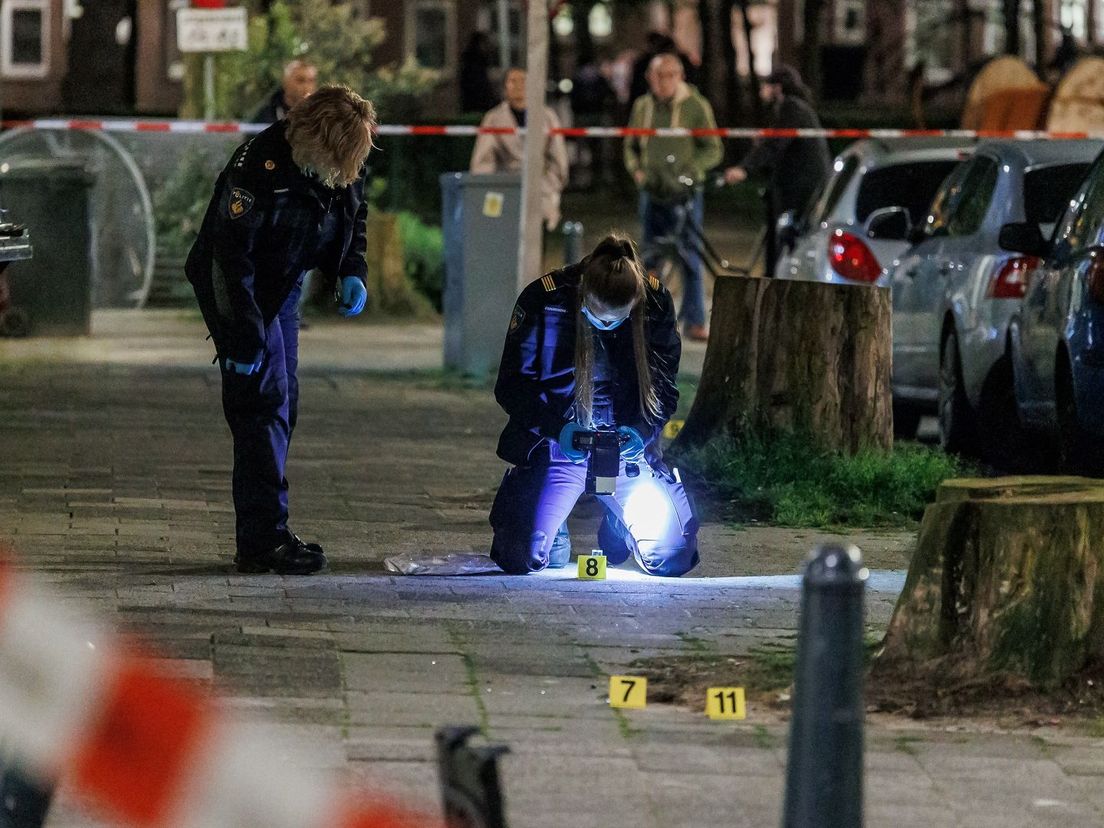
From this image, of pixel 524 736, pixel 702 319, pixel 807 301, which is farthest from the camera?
pixel 702 319

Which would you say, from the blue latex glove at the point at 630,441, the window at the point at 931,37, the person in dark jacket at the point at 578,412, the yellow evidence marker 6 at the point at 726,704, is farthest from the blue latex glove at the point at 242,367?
the window at the point at 931,37

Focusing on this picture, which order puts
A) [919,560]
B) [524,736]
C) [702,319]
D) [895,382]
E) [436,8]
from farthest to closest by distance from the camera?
[436,8], [702,319], [895,382], [919,560], [524,736]

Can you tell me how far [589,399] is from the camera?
8562 mm

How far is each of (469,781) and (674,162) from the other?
14.1 m

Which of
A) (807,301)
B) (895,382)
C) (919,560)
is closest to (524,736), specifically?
(919,560)

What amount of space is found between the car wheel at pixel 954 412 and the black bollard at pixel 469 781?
8093 mm

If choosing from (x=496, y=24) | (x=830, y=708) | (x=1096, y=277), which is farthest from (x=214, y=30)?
(x=496, y=24)

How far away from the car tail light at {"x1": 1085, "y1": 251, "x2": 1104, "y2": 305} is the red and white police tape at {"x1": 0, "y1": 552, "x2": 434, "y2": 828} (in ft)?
20.6

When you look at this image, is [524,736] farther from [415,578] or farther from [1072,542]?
[415,578]

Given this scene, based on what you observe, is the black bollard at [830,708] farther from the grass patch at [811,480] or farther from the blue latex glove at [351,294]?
the grass patch at [811,480]

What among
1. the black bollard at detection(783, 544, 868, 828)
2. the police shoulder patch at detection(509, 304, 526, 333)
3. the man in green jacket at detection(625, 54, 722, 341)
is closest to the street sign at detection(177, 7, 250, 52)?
the man in green jacket at detection(625, 54, 722, 341)

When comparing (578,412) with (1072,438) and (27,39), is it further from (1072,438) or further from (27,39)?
(27,39)

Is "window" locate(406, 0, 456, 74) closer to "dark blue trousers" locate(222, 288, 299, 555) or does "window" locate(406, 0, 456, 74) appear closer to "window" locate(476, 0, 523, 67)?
"window" locate(476, 0, 523, 67)

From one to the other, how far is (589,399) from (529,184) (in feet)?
17.2
